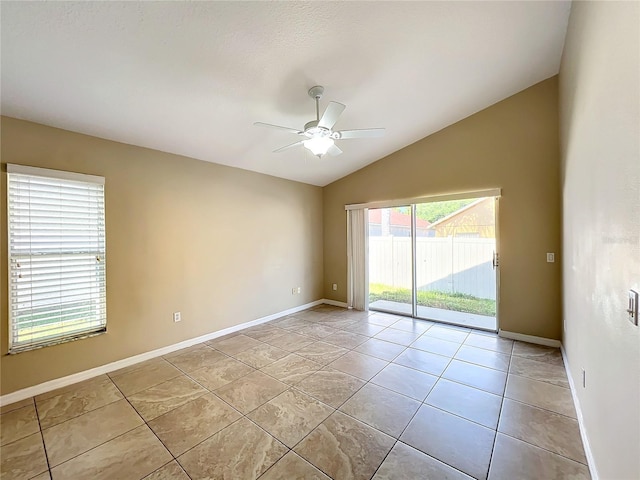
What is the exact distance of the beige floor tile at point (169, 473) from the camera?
1598 mm

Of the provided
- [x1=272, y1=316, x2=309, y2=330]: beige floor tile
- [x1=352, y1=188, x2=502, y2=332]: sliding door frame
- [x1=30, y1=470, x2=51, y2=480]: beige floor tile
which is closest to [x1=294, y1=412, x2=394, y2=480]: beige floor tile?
[x1=30, y1=470, x2=51, y2=480]: beige floor tile

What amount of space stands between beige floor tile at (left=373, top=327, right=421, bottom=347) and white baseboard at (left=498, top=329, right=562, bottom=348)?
1.17 m

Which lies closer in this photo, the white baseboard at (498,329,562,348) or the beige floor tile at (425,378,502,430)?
the beige floor tile at (425,378,502,430)

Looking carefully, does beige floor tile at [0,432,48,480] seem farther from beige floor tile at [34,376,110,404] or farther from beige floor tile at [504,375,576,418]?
beige floor tile at [504,375,576,418]

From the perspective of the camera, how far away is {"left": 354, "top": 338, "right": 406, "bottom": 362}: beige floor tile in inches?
126

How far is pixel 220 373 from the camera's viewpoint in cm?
286

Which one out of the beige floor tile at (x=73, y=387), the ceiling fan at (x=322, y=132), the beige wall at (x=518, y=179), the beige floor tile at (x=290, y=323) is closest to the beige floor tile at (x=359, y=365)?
the beige floor tile at (x=290, y=323)

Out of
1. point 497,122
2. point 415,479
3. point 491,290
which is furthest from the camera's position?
point 491,290

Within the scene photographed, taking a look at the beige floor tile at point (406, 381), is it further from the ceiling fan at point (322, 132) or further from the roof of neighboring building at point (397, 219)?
the roof of neighboring building at point (397, 219)

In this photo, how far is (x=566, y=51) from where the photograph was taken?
8.59 feet

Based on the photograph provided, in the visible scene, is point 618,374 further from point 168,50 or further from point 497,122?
point 497,122

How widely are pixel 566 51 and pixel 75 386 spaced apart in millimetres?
5890

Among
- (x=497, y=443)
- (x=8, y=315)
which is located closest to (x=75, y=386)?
(x=8, y=315)

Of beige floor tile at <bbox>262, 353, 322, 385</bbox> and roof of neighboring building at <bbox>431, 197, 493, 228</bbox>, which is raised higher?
roof of neighboring building at <bbox>431, 197, 493, 228</bbox>
